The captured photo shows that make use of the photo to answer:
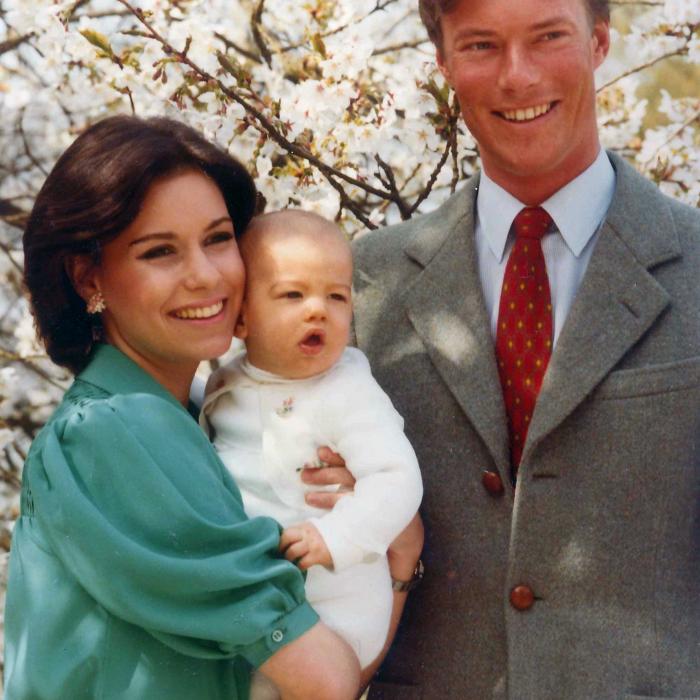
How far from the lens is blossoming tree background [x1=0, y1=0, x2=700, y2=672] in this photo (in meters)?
Result: 3.33

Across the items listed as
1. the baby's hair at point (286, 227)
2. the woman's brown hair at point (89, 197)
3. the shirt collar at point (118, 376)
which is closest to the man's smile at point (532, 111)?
the baby's hair at point (286, 227)

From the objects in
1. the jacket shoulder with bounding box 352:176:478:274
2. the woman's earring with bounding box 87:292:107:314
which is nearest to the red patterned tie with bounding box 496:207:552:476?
the jacket shoulder with bounding box 352:176:478:274

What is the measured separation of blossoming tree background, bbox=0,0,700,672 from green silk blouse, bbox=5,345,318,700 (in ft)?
4.47

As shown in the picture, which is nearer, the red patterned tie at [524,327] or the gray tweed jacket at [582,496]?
the gray tweed jacket at [582,496]

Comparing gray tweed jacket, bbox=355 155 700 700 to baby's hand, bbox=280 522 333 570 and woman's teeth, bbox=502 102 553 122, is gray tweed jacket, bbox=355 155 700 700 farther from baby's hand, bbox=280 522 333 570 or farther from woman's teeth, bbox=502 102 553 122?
baby's hand, bbox=280 522 333 570

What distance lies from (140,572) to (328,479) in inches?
18.5

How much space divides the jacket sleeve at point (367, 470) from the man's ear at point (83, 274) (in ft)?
1.61

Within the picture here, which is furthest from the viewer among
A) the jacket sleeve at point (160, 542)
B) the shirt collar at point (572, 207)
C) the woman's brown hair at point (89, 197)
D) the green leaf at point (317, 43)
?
the green leaf at point (317, 43)

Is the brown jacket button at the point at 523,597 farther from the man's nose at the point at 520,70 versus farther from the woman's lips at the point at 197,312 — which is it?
the man's nose at the point at 520,70

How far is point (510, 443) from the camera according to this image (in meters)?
2.40

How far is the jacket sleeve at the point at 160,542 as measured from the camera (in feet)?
6.43

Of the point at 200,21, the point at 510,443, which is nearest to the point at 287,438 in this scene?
the point at 510,443

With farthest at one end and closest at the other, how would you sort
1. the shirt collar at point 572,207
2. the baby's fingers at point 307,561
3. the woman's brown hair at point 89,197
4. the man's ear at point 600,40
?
the man's ear at point 600,40 < the shirt collar at point 572,207 < the woman's brown hair at point 89,197 < the baby's fingers at point 307,561

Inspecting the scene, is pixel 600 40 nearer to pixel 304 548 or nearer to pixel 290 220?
pixel 290 220
